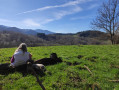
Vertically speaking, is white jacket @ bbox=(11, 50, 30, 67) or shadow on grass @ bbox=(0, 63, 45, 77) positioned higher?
white jacket @ bbox=(11, 50, 30, 67)

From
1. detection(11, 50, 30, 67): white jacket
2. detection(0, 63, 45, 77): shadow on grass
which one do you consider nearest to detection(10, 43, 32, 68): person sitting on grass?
detection(11, 50, 30, 67): white jacket

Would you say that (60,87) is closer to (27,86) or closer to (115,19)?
(27,86)

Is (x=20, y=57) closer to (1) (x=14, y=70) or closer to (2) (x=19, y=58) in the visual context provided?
(2) (x=19, y=58)

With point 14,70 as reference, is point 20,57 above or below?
above

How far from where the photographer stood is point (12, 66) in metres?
6.48

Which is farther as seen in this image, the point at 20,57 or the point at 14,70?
the point at 14,70

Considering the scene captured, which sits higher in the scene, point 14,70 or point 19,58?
point 19,58

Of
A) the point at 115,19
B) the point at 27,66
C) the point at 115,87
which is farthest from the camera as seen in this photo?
the point at 115,19

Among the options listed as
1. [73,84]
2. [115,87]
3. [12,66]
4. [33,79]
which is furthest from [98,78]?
[12,66]

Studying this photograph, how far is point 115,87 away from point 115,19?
37.3 metres

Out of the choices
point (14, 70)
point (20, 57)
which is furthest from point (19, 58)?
Answer: point (14, 70)

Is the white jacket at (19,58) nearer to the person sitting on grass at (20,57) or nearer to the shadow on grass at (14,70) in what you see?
the person sitting on grass at (20,57)

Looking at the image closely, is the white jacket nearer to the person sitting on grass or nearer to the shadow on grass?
the person sitting on grass

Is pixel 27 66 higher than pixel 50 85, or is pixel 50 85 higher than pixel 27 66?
pixel 27 66
